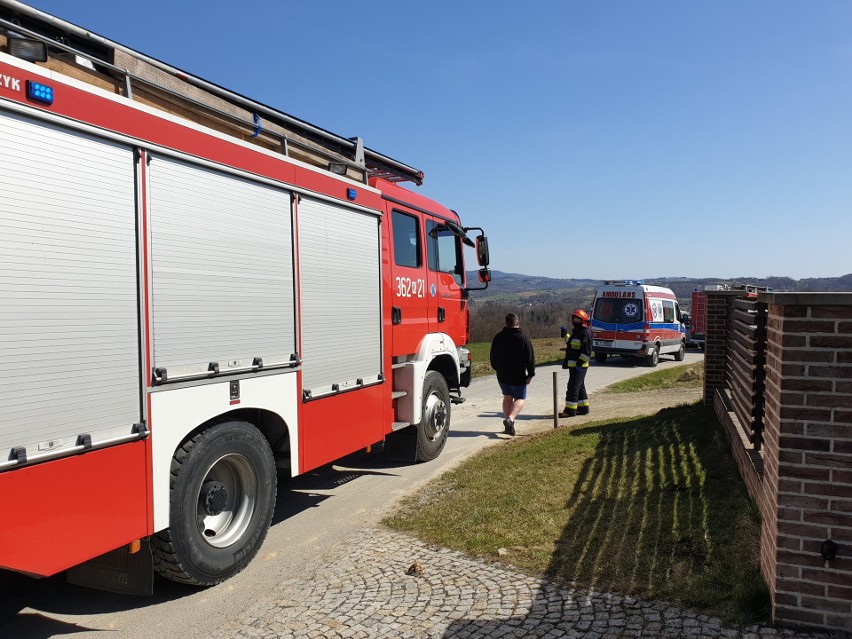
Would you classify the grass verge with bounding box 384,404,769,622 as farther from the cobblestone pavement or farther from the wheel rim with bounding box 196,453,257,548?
the wheel rim with bounding box 196,453,257,548

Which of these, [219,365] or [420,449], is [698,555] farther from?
[420,449]

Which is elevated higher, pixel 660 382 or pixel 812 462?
pixel 812 462

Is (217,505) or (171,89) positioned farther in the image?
(217,505)

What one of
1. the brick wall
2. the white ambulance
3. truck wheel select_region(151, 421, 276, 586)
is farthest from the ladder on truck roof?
the white ambulance

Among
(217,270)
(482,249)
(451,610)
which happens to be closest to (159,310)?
(217,270)

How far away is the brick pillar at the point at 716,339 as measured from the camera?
848 centimetres

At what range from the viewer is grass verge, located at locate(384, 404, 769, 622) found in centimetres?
403

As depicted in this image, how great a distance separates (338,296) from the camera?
581cm

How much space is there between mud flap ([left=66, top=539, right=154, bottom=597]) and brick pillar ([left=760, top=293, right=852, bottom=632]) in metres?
3.54

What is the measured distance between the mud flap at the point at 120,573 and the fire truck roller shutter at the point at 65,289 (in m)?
0.92


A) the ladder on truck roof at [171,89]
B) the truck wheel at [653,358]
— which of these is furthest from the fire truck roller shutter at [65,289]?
the truck wheel at [653,358]

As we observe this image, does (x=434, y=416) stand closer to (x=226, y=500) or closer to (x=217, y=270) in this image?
(x=226, y=500)

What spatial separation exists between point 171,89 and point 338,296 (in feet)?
7.10

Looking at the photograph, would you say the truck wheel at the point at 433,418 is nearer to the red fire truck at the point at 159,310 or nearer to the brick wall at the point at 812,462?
the red fire truck at the point at 159,310
